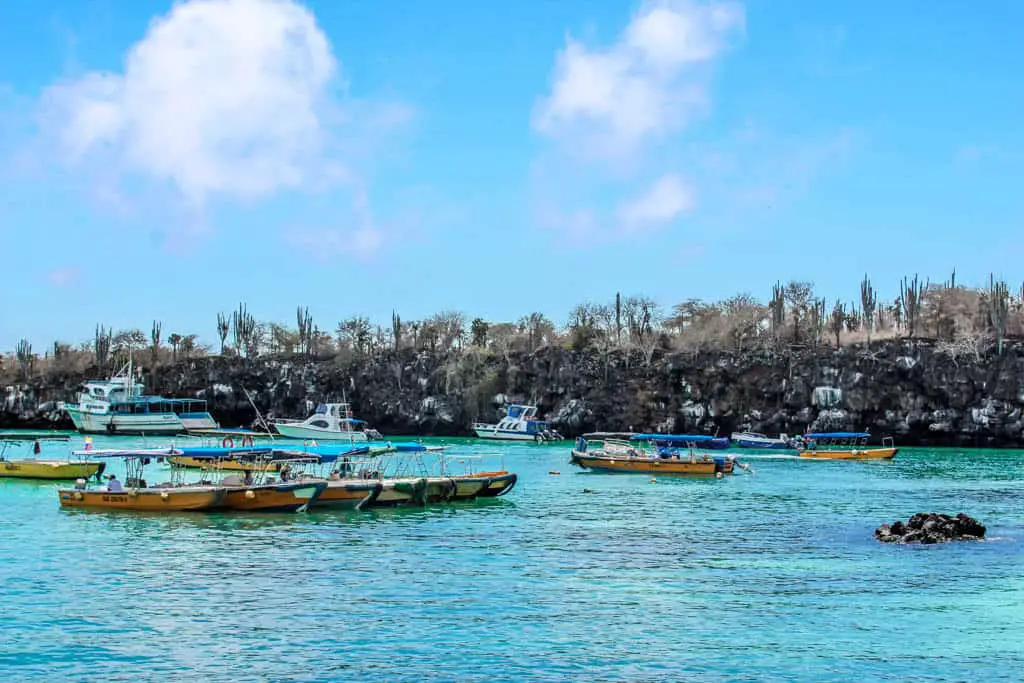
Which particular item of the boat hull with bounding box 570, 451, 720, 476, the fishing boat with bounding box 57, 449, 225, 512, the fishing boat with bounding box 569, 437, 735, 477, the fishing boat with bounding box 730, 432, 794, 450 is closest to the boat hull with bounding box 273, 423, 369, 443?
the fishing boat with bounding box 730, 432, 794, 450

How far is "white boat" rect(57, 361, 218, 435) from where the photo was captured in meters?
128

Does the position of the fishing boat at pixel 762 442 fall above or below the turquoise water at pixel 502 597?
above

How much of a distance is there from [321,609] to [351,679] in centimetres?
636

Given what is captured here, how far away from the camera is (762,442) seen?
119125mm

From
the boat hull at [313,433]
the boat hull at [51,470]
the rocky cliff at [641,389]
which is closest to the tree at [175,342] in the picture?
the rocky cliff at [641,389]

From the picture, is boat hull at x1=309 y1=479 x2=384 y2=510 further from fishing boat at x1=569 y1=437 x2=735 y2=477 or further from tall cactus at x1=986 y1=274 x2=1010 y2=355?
tall cactus at x1=986 y1=274 x2=1010 y2=355

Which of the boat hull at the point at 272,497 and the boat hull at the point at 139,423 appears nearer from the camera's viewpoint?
the boat hull at the point at 272,497

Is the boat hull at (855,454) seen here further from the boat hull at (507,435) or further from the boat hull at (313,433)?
the boat hull at (313,433)

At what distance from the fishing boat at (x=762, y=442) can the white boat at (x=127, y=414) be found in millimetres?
61708

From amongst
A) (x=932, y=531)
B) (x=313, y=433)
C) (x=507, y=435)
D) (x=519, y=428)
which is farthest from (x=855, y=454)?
(x=932, y=531)

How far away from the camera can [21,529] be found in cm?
4153

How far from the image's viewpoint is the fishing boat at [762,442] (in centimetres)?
11850

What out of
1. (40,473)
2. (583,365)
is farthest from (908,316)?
(40,473)

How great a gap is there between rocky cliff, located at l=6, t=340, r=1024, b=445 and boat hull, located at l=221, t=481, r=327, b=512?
8515 centimetres
